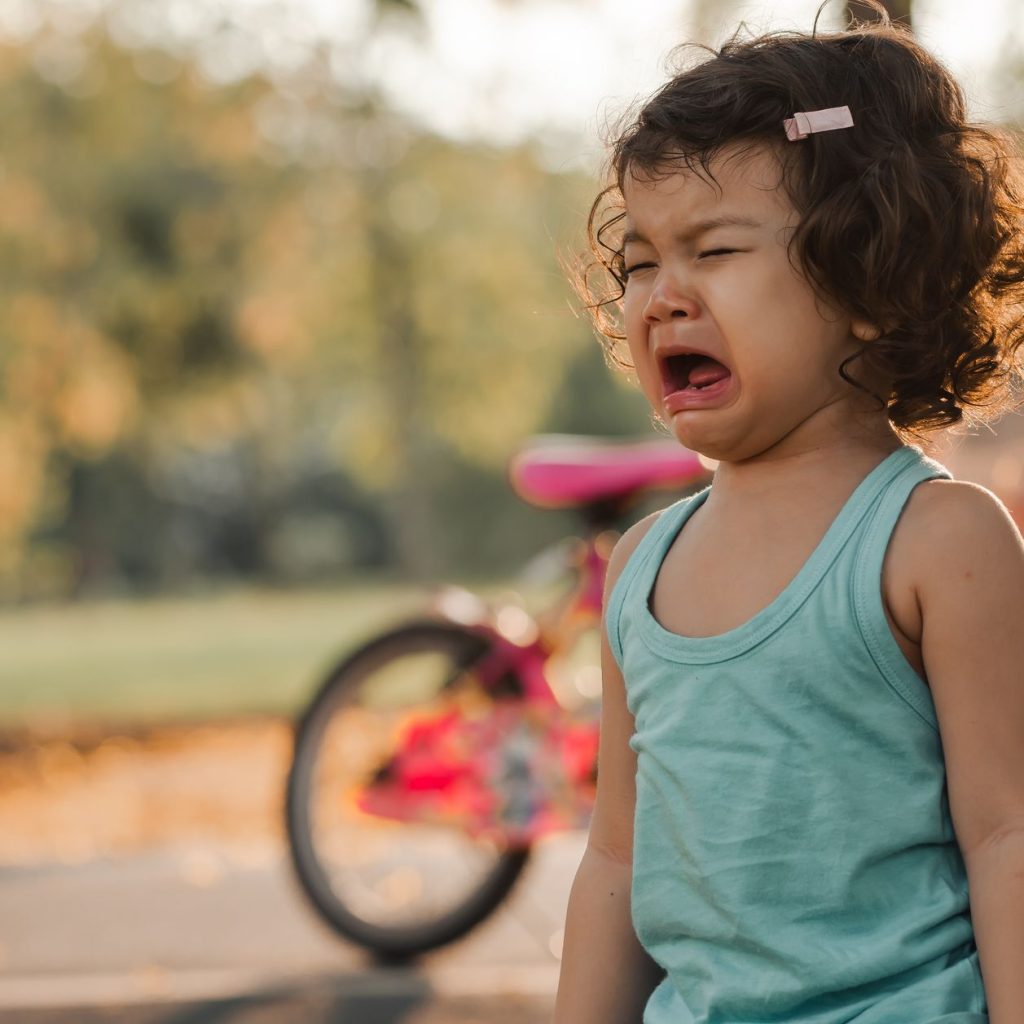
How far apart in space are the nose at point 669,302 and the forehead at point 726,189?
0.18 ft

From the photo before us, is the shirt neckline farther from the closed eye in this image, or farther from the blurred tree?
the blurred tree

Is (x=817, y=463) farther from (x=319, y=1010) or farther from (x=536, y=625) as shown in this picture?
(x=536, y=625)

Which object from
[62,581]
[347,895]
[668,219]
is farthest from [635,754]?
[62,581]

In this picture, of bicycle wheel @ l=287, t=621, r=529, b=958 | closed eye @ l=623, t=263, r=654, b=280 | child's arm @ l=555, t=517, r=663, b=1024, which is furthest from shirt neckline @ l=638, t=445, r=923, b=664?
bicycle wheel @ l=287, t=621, r=529, b=958

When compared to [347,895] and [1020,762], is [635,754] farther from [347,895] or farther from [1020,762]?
[347,895]

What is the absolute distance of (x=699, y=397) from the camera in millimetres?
1261

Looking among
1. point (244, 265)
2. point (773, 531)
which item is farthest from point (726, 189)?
point (244, 265)

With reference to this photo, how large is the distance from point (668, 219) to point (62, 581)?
1407 inches

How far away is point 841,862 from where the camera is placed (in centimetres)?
120

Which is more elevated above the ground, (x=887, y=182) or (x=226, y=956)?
(x=887, y=182)

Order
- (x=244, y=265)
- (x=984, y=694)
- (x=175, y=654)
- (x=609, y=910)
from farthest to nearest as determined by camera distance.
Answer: (x=244, y=265) < (x=175, y=654) < (x=609, y=910) < (x=984, y=694)

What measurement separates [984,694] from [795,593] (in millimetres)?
156

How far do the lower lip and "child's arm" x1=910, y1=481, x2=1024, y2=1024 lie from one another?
0.19 m

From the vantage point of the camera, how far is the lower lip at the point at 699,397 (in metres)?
1.25
